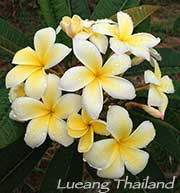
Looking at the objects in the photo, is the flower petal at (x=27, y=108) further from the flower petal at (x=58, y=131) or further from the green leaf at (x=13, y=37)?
the green leaf at (x=13, y=37)

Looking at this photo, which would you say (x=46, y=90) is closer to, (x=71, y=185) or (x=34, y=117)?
(x=34, y=117)

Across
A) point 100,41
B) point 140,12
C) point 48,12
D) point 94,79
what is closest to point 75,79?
point 94,79

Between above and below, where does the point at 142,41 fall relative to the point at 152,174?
above

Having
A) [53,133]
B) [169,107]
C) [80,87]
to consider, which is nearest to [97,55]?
→ [80,87]

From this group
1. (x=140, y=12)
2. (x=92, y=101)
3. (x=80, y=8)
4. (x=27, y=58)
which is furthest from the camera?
(x=80, y=8)

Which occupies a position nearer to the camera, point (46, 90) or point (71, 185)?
point (46, 90)

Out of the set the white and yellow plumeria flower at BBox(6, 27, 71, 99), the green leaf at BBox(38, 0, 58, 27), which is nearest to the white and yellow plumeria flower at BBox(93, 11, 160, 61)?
the white and yellow plumeria flower at BBox(6, 27, 71, 99)

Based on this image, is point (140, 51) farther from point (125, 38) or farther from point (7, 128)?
point (7, 128)
